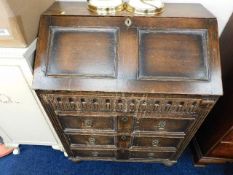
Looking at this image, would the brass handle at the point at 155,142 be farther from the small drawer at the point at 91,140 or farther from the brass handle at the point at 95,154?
the brass handle at the point at 95,154

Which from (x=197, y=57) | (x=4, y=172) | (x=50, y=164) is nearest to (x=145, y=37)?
(x=197, y=57)

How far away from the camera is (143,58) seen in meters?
0.87

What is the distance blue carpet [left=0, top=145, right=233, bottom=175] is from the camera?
1445 millimetres

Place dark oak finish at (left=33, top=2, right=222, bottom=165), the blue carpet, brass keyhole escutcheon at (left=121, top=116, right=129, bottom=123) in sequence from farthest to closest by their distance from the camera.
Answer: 1. the blue carpet
2. brass keyhole escutcheon at (left=121, top=116, right=129, bottom=123)
3. dark oak finish at (left=33, top=2, right=222, bottom=165)

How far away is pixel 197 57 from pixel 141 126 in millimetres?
435

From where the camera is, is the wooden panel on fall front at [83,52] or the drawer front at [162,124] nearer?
the wooden panel on fall front at [83,52]

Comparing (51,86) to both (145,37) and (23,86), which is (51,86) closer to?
(23,86)

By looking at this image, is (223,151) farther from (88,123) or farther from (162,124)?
(88,123)

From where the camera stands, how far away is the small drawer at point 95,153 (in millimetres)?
1324

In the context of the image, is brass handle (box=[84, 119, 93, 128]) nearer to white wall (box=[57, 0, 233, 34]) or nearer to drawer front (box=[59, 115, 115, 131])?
drawer front (box=[59, 115, 115, 131])

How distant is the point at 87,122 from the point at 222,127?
748 millimetres

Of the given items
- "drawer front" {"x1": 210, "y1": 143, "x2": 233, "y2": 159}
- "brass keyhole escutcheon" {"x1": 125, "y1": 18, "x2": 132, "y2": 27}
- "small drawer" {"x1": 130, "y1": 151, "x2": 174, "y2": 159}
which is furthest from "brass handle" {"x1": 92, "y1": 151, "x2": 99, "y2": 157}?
"brass keyhole escutcheon" {"x1": 125, "y1": 18, "x2": 132, "y2": 27}

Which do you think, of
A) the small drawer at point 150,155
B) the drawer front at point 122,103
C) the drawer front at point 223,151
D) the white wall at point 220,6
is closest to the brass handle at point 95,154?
the small drawer at point 150,155

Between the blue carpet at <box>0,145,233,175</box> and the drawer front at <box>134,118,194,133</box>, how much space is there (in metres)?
0.49
